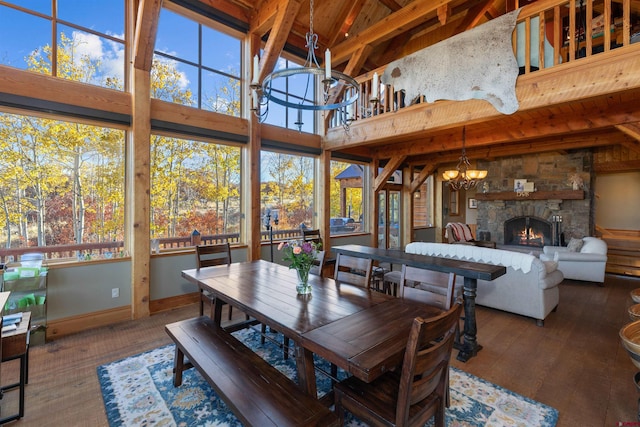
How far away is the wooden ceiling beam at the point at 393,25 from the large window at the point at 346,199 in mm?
2219

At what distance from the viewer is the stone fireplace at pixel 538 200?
6.76 m

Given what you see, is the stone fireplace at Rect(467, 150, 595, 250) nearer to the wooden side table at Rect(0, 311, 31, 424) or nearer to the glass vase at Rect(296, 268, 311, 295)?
the glass vase at Rect(296, 268, 311, 295)

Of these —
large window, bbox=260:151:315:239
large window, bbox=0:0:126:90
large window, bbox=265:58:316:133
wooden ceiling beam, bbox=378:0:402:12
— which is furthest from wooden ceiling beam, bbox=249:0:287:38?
wooden ceiling beam, bbox=378:0:402:12

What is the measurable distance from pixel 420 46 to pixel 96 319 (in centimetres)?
810

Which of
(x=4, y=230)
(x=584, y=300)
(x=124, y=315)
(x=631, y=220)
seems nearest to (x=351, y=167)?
(x=584, y=300)

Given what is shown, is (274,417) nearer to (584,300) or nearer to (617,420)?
(617,420)

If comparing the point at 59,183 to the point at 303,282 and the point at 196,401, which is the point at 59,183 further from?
the point at 303,282

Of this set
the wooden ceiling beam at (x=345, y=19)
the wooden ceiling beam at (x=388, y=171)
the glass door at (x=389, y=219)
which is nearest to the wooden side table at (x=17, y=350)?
the wooden ceiling beam at (x=388, y=171)

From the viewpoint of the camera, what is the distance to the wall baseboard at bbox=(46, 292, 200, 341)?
327 cm

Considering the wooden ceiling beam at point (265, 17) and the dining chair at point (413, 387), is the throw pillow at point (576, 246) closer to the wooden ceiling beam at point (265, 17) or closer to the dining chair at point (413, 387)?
the dining chair at point (413, 387)

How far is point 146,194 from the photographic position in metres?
3.80

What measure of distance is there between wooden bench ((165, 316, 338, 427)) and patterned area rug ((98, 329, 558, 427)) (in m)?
0.19

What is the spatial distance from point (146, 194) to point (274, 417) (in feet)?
11.1

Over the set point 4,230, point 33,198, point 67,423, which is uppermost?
point 33,198
